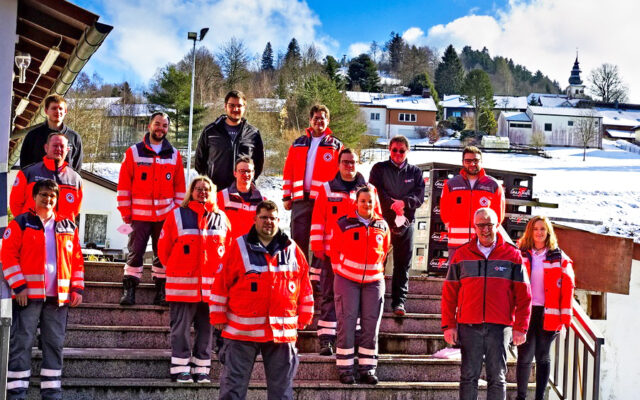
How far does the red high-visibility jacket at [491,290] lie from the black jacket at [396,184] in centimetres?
164

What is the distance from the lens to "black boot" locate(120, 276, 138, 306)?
7.28 metres

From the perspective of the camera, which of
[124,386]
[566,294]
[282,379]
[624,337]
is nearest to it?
[282,379]

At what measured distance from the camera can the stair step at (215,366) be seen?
6.37 m

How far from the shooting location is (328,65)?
67.3m

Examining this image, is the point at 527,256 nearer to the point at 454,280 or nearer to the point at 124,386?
the point at 454,280

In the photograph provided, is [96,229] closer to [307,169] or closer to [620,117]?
[307,169]

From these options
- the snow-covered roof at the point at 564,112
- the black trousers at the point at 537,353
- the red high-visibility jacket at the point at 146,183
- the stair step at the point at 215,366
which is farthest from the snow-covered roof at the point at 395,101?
the black trousers at the point at 537,353

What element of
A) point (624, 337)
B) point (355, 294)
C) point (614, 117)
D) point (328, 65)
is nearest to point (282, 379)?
point (355, 294)

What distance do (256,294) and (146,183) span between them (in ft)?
8.09

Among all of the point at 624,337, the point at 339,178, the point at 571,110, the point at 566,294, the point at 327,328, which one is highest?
the point at 571,110

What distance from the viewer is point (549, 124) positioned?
79.1 metres

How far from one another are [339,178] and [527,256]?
1.96 m

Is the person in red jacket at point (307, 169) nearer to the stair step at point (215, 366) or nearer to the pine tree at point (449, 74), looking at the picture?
the stair step at point (215, 366)

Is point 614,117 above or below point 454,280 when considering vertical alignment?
above
